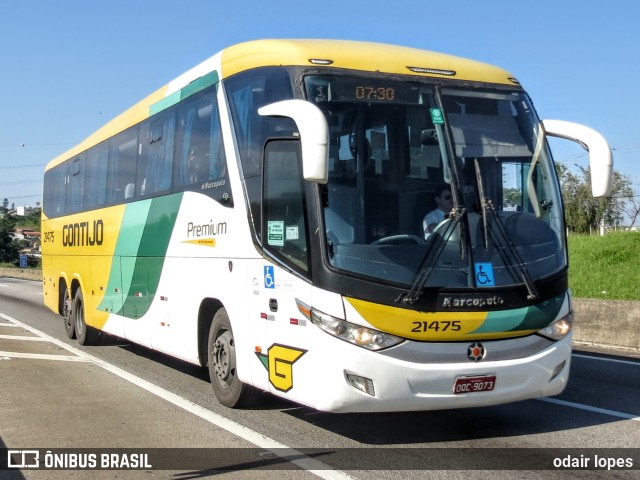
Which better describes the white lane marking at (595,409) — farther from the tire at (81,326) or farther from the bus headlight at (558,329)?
the tire at (81,326)

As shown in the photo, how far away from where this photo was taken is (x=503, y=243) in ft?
23.5

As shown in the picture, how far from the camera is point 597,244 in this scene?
28328mm

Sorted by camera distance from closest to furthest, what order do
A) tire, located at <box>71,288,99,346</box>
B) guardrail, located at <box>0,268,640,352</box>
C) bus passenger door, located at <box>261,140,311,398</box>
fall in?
bus passenger door, located at <box>261,140,311,398</box>
guardrail, located at <box>0,268,640,352</box>
tire, located at <box>71,288,99,346</box>

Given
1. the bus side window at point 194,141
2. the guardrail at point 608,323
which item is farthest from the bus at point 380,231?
the guardrail at point 608,323

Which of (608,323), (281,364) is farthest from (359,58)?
(608,323)

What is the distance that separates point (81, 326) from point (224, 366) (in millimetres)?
7177

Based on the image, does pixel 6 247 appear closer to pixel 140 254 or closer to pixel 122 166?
pixel 122 166

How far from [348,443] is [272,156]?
2.66m

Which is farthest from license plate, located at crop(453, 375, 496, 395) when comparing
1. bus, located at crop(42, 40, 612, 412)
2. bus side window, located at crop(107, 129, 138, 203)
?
bus side window, located at crop(107, 129, 138, 203)

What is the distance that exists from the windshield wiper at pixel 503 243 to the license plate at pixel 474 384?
79cm

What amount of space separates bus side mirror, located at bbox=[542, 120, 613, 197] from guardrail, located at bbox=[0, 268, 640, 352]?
23.9ft

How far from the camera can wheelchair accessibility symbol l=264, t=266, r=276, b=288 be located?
763cm

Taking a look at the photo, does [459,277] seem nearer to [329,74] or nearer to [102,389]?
[329,74]

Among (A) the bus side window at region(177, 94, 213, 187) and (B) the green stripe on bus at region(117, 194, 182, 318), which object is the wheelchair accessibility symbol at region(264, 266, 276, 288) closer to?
(A) the bus side window at region(177, 94, 213, 187)
